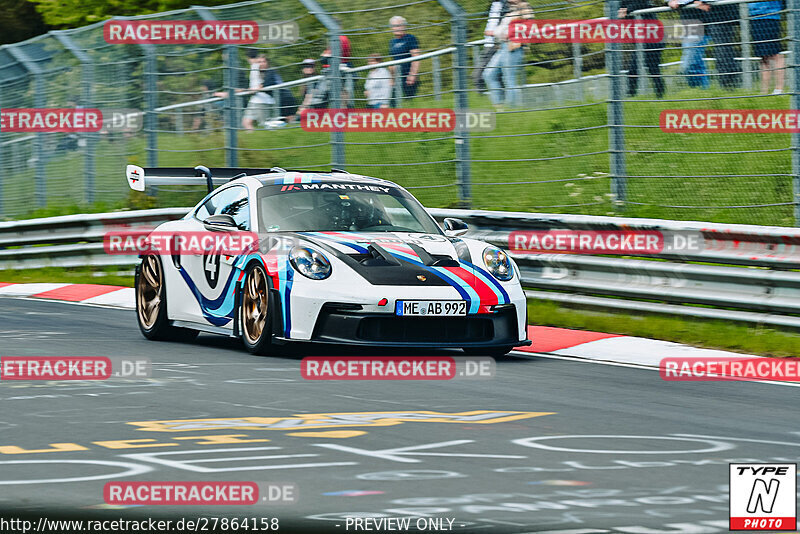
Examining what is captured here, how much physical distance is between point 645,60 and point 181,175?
4310 mm

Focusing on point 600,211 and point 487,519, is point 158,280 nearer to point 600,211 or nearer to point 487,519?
point 600,211

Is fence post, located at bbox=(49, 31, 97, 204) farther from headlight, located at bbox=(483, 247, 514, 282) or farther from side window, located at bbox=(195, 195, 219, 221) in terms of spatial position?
headlight, located at bbox=(483, 247, 514, 282)

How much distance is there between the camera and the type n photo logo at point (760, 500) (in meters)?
4.68

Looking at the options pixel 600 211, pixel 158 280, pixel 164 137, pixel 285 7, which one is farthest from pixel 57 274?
pixel 600 211

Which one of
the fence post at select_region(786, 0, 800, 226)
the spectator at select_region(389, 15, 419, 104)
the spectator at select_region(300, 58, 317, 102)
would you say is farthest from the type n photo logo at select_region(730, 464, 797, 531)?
the spectator at select_region(300, 58, 317, 102)

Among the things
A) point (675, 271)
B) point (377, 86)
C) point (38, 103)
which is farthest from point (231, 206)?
point (38, 103)

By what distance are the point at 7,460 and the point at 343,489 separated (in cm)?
153

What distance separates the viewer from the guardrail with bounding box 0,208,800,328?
10.3 m

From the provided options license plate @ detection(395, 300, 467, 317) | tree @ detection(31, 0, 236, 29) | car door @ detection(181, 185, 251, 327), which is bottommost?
license plate @ detection(395, 300, 467, 317)

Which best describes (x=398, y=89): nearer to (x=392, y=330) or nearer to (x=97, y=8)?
(x=392, y=330)

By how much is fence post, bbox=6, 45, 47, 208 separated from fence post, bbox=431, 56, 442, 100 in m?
7.79

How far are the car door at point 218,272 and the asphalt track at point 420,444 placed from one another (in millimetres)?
687

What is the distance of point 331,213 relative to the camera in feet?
33.6

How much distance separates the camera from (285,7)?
15.7 m
